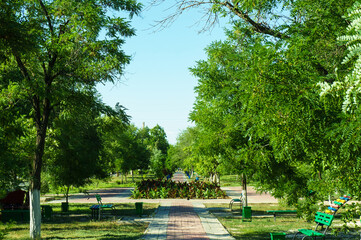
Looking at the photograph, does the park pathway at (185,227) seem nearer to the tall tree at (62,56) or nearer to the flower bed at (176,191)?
the tall tree at (62,56)

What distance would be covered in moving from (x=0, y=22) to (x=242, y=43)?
5696 millimetres

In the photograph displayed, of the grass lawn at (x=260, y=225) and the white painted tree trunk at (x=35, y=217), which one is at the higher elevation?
the white painted tree trunk at (x=35, y=217)

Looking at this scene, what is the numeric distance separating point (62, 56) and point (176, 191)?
693 inches

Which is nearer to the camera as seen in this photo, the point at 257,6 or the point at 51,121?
the point at 257,6

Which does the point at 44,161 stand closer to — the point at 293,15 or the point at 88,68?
the point at 88,68

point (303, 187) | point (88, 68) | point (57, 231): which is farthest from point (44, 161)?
point (303, 187)

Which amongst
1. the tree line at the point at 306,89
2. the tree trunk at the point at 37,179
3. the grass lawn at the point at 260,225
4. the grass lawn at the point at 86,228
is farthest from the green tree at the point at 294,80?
the tree trunk at the point at 37,179

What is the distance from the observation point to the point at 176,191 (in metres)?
26.8

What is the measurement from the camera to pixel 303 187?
12.6 metres

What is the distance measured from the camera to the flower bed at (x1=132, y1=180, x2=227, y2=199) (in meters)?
26.5

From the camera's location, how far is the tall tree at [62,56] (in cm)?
1093

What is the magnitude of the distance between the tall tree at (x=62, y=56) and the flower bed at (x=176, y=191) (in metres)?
15.4

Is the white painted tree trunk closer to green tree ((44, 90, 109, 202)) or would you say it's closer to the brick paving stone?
green tree ((44, 90, 109, 202))

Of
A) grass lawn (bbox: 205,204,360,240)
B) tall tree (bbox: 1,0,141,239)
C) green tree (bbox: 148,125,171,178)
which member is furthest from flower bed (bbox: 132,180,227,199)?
green tree (bbox: 148,125,171,178)
